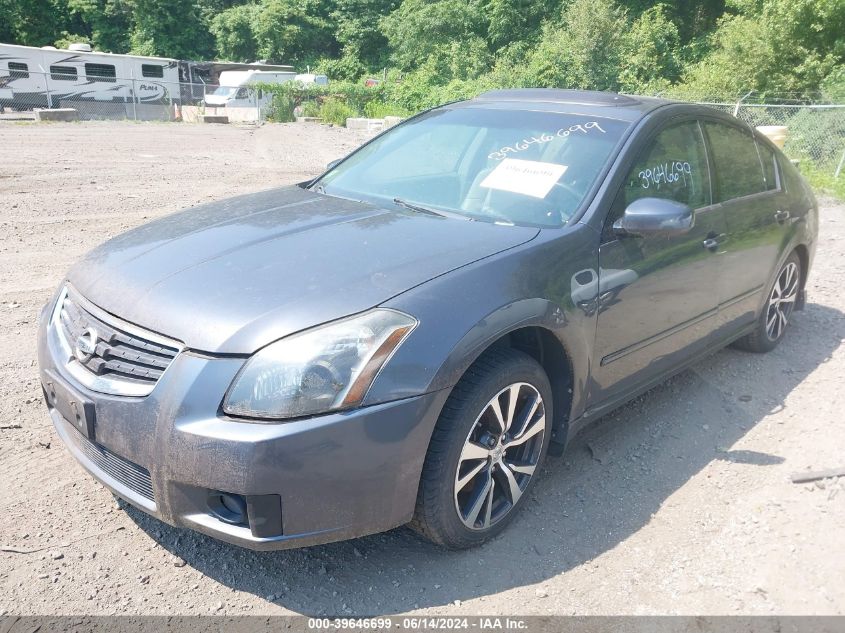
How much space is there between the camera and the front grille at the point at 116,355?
2352mm

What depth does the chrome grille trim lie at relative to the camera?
2350 millimetres

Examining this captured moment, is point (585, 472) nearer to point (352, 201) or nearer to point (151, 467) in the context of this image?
point (352, 201)

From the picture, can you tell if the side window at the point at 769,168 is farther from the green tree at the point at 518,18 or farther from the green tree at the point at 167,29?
the green tree at the point at 167,29

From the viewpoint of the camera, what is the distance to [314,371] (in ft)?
7.36

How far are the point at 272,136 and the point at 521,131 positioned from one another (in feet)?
60.9

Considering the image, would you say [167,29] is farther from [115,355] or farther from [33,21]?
[115,355]

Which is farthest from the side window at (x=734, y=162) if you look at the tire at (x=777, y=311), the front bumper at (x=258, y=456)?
the front bumper at (x=258, y=456)

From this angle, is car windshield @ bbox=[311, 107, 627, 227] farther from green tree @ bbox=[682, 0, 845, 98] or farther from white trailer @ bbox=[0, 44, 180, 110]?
white trailer @ bbox=[0, 44, 180, 110]

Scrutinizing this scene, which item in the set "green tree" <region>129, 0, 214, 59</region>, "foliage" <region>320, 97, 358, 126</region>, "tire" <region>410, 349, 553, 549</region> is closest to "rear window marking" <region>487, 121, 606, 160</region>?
"tire" <region>410, 349, 553, 549</region>

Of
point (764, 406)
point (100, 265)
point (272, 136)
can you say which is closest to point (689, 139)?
point (764, 406)

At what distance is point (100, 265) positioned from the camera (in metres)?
2.90

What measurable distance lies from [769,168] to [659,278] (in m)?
1.84

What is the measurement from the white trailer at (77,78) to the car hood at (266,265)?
29.4 metres

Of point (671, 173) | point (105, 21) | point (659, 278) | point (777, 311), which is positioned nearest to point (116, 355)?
point (659, 278)
